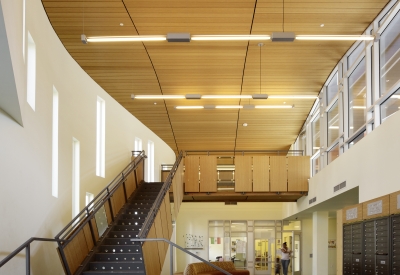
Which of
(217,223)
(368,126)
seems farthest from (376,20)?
(217,223)

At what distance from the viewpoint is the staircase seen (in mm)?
10626

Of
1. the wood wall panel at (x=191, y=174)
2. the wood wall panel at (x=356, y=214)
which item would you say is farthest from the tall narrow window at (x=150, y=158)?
the wood wall panel at (x=356, y=214)

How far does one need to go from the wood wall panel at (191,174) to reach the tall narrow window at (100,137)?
505cm

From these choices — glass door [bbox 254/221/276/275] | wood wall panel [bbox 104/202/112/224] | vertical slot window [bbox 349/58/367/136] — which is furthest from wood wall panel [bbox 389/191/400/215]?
glass door [bbox 254/221/276/275]

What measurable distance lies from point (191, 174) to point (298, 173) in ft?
12.2

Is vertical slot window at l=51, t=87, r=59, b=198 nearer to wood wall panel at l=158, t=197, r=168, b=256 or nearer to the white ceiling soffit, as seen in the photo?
the white ceiling soffit

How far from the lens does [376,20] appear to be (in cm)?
1277

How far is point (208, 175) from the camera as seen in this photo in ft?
63.7

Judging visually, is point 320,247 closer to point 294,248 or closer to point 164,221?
point 164,221

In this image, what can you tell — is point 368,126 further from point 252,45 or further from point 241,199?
point 241,199

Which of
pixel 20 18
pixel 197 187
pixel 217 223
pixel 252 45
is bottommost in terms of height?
pixel 217 223

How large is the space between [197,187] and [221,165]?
1.26 meters

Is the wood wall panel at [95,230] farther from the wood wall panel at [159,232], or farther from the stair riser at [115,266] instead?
the wood wall panel at [159,232]

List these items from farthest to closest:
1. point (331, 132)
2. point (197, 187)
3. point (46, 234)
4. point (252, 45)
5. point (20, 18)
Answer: point (197, 187) → point (331, 132) → point (252, 45) → point (46, 234) → point (20, 18)
